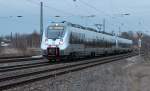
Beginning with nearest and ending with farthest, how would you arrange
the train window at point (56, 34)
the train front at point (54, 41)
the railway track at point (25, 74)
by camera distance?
the railway track at point (25, 74), the train front at point (54, 41), the train window at point (56, 34)

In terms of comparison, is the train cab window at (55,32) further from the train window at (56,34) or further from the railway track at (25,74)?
the railway track at (25,74)

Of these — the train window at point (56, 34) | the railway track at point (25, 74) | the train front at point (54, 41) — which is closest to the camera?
the railway track at point (25, 74)

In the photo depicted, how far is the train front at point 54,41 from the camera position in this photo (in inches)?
1372

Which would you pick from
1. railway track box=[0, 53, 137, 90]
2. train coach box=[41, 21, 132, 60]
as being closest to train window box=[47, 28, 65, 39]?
train coach box=[41, 21, 132, 60]

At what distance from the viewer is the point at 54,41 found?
115 feet

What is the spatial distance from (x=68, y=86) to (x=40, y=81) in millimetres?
1784

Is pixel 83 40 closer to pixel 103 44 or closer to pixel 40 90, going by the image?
pixel 103 44

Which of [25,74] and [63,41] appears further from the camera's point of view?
[63,41]

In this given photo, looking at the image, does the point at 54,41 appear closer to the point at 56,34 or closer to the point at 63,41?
the point at 56,34

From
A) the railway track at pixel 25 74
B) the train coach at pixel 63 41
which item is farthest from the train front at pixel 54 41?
the railway track at pixel 25 74

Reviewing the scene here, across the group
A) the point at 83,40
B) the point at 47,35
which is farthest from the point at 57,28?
the point at 83,40

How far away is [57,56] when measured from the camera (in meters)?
35.1

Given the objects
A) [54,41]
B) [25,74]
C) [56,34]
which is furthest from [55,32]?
[25,74]

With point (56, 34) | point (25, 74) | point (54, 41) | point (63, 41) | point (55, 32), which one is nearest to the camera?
point (25, 74)
